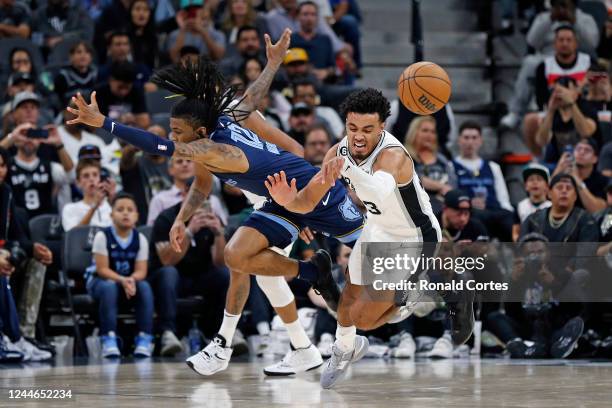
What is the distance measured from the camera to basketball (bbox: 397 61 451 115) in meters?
8.61

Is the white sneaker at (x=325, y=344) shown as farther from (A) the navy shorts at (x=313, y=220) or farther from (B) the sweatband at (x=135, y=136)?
(B) the sweatband at (x=135, y=136)

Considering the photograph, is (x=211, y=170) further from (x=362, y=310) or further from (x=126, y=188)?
(x=126, y=188)

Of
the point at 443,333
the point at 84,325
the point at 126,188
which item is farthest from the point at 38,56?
the point at 443,333

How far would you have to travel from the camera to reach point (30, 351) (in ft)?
35.2

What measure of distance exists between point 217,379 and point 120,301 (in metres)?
2.81

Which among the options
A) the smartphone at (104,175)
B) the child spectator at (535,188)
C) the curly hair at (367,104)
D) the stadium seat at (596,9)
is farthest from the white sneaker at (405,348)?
the stadium seat at (596,9)

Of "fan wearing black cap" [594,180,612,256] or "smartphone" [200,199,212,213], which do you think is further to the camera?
"smartphone" [200,199,212,213]

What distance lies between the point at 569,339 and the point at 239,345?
3.02 metres

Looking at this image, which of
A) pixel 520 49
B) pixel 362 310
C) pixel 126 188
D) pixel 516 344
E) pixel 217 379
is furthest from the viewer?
pixel 520 49

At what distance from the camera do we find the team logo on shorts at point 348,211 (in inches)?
351

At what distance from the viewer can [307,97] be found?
13.8 metres

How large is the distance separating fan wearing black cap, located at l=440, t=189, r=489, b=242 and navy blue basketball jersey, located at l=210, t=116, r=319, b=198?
2937 millimetres

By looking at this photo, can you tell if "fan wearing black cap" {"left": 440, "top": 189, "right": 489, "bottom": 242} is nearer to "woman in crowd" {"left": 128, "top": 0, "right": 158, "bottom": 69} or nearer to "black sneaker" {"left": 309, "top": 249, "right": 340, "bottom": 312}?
"black sneaker" {"left": 309, "top": 249, "right": 340, "bottom": 312}

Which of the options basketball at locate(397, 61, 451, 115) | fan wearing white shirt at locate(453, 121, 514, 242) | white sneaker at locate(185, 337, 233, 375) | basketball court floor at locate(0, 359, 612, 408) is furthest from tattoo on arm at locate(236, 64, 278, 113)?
fan wearing white shirt at locate(453, 121, 514, 242)
